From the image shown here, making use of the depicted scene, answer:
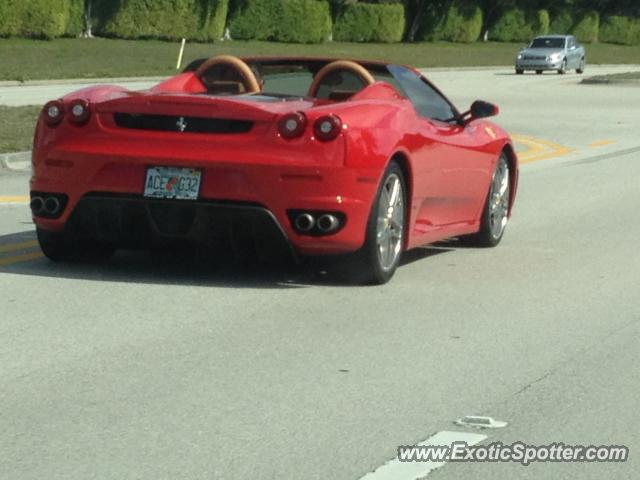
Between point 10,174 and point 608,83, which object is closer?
point 10,174

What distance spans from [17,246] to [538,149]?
13.4 m

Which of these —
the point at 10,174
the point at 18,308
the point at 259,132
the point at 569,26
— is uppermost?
the point at 259,132

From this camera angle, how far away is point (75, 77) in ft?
136

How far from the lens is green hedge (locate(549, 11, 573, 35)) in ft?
330

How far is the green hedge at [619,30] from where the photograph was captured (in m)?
108

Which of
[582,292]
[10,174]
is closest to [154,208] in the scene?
[582,292]

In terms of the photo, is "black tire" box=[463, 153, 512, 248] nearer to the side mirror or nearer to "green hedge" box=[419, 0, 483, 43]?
the side mirror

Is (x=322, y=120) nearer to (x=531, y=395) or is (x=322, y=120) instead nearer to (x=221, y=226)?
(x=221, y=226)

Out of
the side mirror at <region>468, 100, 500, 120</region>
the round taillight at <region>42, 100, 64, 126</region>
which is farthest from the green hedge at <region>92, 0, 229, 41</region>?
the round taillight at <region>42, 100, 64, 126</region>

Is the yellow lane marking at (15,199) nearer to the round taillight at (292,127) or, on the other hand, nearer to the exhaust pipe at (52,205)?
the exhaust pipe at (52,205)

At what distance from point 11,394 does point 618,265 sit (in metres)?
5.60

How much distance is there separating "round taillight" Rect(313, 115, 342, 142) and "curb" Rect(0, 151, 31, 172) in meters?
9.07

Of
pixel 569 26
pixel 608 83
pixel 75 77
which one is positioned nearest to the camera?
pixel 75 77

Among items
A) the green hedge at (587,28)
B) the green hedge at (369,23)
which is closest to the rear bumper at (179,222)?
the green hedge at (369,23)
